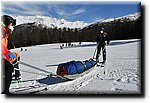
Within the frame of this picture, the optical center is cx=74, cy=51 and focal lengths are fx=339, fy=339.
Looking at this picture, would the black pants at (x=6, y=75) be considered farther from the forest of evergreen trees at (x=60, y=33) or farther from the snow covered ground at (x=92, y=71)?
the forest of evergreen trees at (x=60, y=33)

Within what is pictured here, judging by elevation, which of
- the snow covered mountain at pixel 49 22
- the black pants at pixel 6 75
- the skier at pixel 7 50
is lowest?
the black pants at pixel 6 75

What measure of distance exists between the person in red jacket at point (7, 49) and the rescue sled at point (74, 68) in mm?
410

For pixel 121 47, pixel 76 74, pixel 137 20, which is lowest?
pixel 76 74

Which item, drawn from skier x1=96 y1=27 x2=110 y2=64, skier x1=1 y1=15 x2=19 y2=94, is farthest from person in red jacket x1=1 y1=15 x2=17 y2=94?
skier x1=96 y1=27 x2=110 y2=64

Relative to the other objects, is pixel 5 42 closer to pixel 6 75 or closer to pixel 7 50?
pixel 7 50

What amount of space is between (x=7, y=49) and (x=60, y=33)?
47 centimetres

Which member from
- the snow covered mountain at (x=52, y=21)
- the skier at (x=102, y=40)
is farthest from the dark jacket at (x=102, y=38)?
the snow covered mountain at (x=52, y=21)

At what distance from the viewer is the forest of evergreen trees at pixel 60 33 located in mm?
2859

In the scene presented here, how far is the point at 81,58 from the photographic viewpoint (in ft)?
9.62

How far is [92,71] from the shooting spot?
2938 millimetres

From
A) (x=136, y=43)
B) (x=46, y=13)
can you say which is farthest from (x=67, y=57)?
(x=136, y=43)

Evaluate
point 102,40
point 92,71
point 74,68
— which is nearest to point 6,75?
point 74,68

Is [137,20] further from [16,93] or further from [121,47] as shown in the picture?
[16,93]

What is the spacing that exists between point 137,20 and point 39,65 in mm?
917
